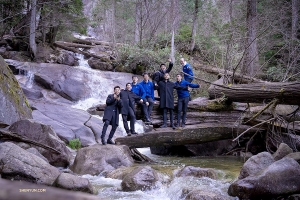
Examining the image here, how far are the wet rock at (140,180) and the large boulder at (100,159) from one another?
144 centimetres

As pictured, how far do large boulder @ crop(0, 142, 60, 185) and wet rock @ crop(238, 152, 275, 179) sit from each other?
4116 millimetres

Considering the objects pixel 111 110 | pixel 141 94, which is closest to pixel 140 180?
pixel 111 110

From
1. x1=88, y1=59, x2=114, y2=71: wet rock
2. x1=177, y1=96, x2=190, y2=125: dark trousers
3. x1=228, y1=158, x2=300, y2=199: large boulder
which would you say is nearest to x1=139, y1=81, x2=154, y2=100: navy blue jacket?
x1=177, y1=96, x2=190, y2=125: dark trousers

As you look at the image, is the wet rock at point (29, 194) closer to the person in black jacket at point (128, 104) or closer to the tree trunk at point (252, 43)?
the person in black jacket at point (128, 104)

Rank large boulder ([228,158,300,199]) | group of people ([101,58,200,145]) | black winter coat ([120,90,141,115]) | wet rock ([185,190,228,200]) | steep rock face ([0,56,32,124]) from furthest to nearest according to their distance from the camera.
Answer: black winter coat ([120,90,141,115]) → group of people ([101,58,200,145]) → steep rock face ([0,56,32,124]) → large boulder ([228,158,300,199]) → wet rock ([185,190,228,200])

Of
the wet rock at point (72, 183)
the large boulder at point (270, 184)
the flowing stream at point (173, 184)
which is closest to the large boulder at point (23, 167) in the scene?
the wet rock at point (72, 183)

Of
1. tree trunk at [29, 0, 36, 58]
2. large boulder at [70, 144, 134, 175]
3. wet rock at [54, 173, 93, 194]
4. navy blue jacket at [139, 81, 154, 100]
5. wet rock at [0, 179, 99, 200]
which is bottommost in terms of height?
large boulder at [70, 144, 134, 175]

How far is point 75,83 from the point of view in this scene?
18609 mm

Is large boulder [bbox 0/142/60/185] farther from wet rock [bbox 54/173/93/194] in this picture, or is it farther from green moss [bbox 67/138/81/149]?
green moss [bbox 67/138/81/149]

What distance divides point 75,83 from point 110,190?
1245cm

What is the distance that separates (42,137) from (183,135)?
4.29 metres

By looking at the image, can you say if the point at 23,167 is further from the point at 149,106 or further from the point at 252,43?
the point at 252,43

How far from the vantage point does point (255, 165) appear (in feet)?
23.3

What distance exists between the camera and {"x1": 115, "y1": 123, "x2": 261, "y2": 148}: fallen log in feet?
33.5
